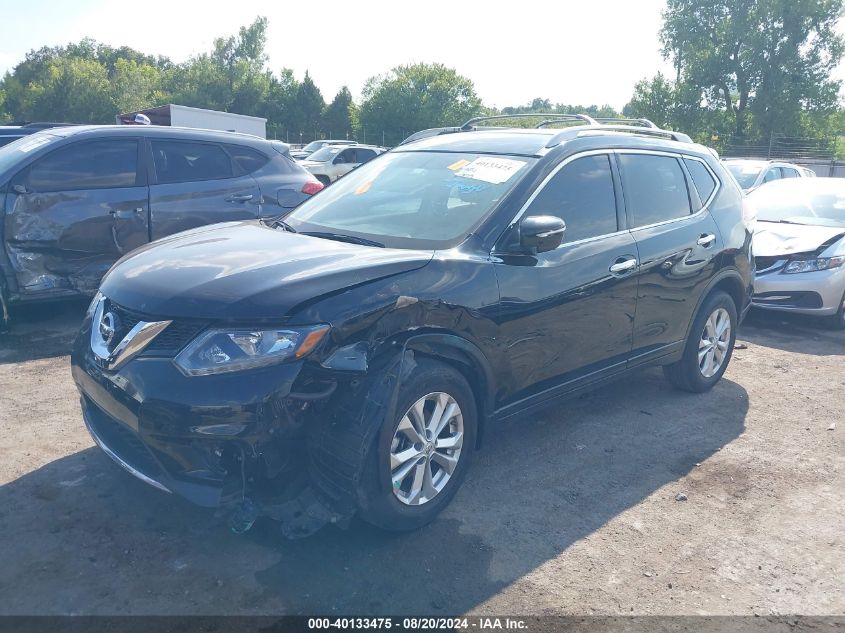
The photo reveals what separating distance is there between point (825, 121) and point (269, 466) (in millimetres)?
49382

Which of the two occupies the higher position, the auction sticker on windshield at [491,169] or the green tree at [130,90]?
the green tree at [130,90]

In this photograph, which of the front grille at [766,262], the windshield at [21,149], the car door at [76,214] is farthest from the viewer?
the front grille at [766,262]

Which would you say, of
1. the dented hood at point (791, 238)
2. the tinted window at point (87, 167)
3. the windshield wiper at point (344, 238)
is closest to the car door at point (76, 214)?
the tinted window at point (87, 167)

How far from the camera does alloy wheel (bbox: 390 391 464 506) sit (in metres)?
3.22

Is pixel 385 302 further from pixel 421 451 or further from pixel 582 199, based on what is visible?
pixel 582 199

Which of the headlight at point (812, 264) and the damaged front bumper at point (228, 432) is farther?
the headlight at point (812, 264)

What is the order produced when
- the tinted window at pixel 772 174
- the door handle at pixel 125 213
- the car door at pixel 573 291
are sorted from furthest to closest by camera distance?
the tinted window at pixel 772 174
the door handle at pixel 125 213
the car door at pixel 573 291

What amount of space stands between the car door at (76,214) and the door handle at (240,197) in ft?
2.61

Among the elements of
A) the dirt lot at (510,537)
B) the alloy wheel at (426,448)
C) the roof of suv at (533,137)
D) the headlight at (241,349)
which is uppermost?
the roof of suv at (533,137)

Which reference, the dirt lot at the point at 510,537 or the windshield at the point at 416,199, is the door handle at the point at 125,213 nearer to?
the dirt lot at the point at 510,537

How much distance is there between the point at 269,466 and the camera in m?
2.90

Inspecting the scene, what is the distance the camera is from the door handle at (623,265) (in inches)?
169

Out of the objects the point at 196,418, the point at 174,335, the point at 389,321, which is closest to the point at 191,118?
the point at 174,335

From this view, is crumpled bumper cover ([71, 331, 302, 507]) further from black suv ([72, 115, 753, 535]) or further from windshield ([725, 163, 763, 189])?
windshield ([725, 163, 763, 189])
